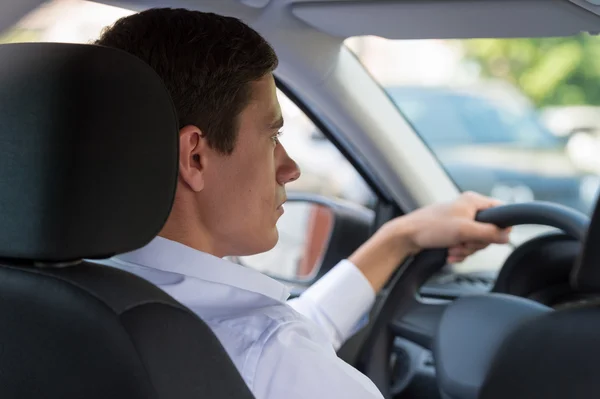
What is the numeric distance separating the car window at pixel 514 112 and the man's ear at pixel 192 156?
9150 mm

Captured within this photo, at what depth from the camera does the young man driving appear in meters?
1.41

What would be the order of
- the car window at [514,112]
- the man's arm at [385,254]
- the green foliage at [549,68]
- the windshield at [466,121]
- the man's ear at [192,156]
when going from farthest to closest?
the green foliage at [549,68] < the windshield at [466,121] < the car window at [514,112] < the man's arm at [385,254] < the man's ear at [192,156]

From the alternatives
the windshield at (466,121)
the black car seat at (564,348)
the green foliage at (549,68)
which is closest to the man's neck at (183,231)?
the black car seat at (564,348)

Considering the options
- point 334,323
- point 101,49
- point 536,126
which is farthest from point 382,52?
point 101,49

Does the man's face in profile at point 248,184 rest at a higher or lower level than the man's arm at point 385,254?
higher

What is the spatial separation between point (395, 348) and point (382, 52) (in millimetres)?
12332

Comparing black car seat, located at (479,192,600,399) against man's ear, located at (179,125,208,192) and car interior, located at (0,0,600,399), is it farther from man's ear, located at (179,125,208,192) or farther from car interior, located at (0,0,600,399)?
man's ear, located at (179,125,208,192)

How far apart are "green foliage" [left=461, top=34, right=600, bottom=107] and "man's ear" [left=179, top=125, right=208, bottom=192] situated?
1197 cm

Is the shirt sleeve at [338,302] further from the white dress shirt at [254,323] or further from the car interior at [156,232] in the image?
the white dress shirt at [254,323]

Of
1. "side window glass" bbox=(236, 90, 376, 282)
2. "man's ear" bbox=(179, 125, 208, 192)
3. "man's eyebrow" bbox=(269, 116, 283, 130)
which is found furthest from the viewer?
"side window glass" bbox=(236, 90, 376, 282)

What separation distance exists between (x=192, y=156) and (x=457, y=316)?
101 centimetres

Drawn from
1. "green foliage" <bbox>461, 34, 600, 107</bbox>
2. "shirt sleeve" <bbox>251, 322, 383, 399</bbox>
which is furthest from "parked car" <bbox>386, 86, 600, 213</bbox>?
"shirt sleeve" <bbox>251, 322, 383, 399</bbox>

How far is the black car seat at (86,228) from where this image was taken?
1.15 metres

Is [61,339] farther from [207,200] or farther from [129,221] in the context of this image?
[207,200]
